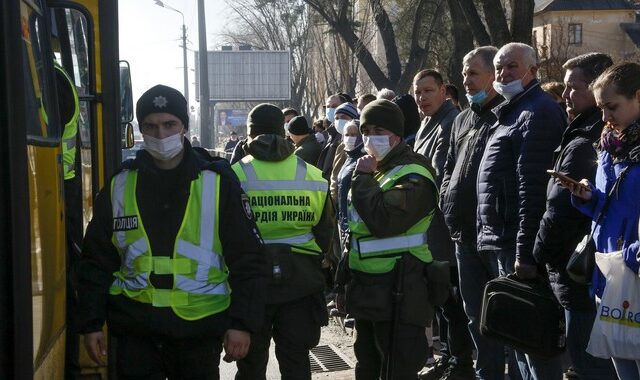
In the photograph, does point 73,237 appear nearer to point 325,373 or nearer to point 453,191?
point 453,191

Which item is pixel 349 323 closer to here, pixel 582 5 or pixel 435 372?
pixel 435 372

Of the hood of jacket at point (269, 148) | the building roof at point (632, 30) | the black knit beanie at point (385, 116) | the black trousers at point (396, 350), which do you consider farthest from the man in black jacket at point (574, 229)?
the building roof at point (632, 30)

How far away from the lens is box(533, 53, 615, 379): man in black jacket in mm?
4664

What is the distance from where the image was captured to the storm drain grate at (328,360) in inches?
287

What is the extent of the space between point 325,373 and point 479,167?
7.68ft

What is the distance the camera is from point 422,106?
23.1ft

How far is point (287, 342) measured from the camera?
5098 mm

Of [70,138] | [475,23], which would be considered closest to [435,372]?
[70,138]

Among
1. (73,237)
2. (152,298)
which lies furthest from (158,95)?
(73,237)

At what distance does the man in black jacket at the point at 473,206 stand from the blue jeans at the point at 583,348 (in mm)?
994

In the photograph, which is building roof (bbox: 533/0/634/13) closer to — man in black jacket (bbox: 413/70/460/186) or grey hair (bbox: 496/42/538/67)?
man in black jacket (bbox: 413/70/460/186)

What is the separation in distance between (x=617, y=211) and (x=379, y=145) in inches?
60.9

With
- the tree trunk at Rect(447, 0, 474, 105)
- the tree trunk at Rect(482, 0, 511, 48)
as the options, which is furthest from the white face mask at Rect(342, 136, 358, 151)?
the tree trunk at Rect(447, 0, 474, 105)

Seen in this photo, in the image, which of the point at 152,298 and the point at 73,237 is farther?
the point at 73,237
